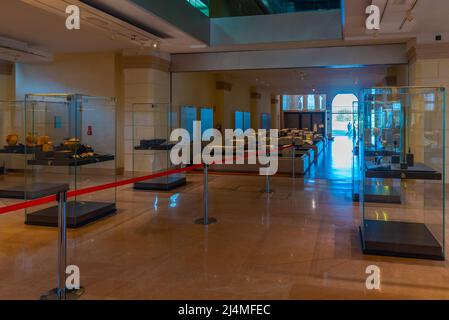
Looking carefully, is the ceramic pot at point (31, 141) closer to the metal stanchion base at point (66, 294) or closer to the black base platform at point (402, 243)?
the metal stanchion base at point (66, 294)

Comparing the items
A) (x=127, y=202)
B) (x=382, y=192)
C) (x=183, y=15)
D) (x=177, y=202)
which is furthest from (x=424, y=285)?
(x=183, y=15)

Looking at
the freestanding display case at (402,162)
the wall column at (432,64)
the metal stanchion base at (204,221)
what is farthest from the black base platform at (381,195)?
the metal stanchion base at (204,221)

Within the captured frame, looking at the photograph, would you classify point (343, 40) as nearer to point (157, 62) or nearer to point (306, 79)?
point (157, 62)

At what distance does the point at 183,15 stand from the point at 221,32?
68.2 inches

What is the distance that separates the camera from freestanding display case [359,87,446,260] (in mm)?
4605

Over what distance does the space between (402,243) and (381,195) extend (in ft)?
10.2

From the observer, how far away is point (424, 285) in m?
3.69

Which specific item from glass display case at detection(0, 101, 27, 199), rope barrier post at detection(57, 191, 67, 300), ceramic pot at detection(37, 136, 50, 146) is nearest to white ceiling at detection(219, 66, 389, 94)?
glass display case at detection(0, 101, 27, 199)

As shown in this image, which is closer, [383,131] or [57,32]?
[383,131]

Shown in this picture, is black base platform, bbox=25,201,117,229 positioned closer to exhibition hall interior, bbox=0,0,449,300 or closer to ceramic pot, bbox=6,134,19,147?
exhibition hall interior, bbox=0,0,449,300

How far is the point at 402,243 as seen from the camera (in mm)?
4512

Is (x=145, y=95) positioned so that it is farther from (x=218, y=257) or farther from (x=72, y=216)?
(x=218, y=257)

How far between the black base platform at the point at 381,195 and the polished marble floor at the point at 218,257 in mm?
502

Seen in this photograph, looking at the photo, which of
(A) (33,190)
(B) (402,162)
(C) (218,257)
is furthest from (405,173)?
(A) (33,190)
